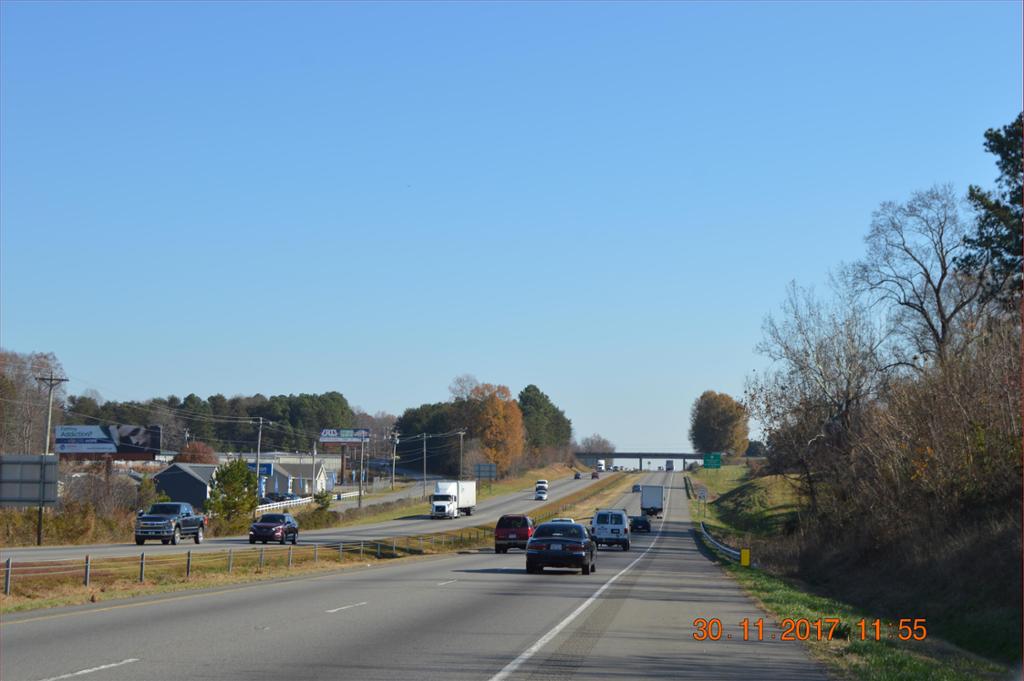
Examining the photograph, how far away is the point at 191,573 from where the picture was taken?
30.9m


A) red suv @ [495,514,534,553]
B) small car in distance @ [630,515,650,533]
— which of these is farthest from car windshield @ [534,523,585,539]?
small car in distance @ [630,515,650,533]

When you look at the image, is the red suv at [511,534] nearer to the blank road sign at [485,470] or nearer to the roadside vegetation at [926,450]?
the roadside vegetation at [926,450]

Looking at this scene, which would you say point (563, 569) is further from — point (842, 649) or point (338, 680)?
point (338, 680)

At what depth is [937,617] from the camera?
24.5 m

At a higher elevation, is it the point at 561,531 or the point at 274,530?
the point at 561,531

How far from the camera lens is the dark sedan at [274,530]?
181 feet

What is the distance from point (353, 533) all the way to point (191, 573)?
4115 centimetres

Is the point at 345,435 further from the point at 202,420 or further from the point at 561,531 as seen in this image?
the point at 561,531

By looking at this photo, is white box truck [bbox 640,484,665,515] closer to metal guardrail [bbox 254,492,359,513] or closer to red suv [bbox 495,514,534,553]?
metal guardrail [bbox 254,492,359,513]

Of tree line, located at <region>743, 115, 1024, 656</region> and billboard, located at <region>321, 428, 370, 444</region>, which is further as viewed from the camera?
billboard, located at <region>321, 428, 370, 444</region>

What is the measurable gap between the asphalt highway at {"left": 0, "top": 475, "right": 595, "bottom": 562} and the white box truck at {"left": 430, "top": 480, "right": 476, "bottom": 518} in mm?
1071

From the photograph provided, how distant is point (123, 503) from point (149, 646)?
75728mm

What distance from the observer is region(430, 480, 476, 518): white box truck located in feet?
311

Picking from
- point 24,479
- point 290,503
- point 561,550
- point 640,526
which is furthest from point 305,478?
point 561,550
